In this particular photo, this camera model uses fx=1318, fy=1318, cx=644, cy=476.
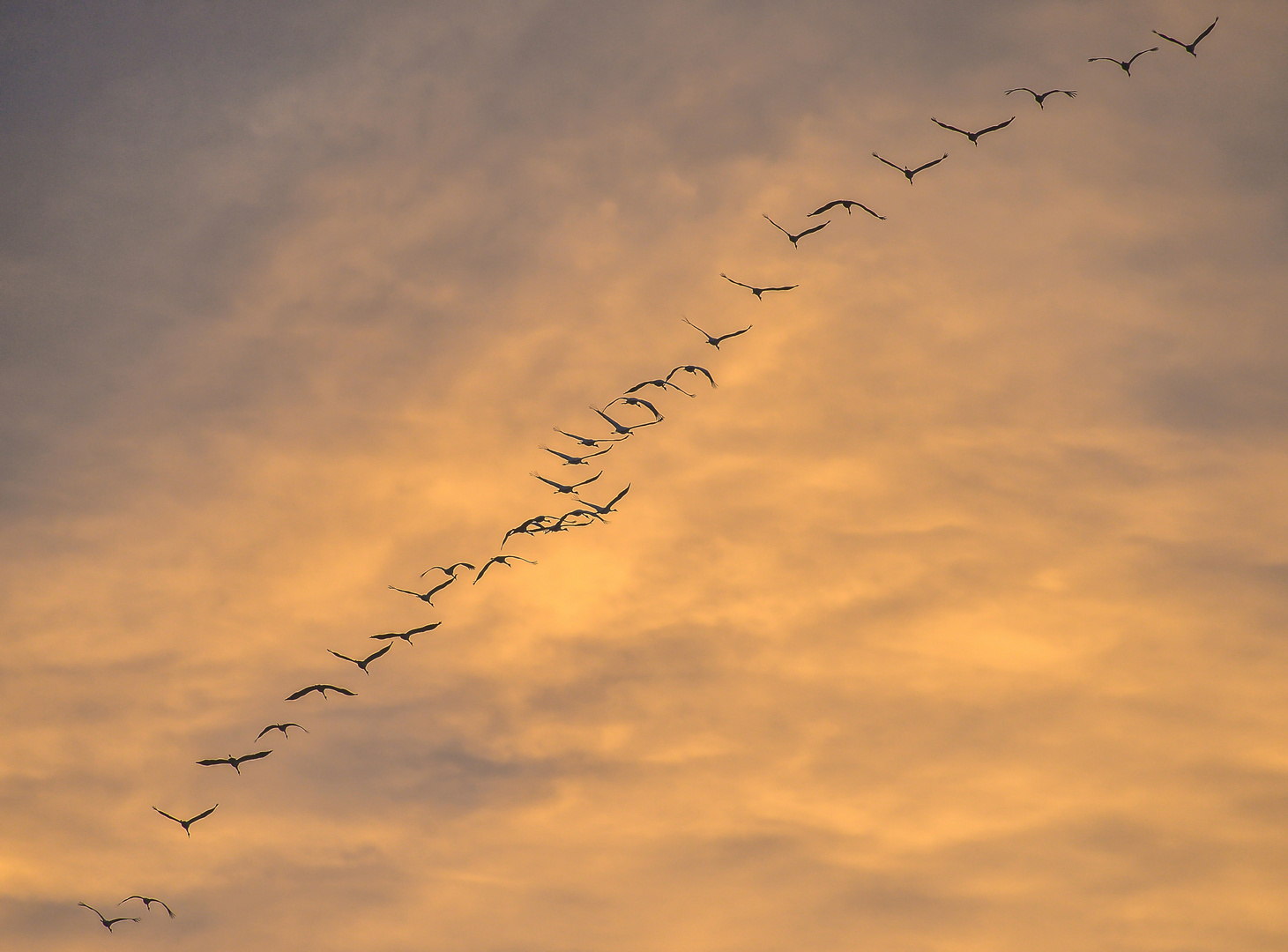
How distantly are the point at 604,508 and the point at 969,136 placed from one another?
3642cm

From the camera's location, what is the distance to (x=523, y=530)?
95.8m

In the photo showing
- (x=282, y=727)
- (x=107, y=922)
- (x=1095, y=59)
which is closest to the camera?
(x=1095, y=59)

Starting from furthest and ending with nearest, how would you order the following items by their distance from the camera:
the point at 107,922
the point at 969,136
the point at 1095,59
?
the point at 107,922 < the point at 969,136 < the point at 1095,59

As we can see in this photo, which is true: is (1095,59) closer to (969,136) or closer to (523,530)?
(969,136)

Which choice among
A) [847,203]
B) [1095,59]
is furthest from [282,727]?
[1095,59]

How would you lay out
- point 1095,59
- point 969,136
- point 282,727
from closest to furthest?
Result: 1. point 1095,59
2. point 969,136
3. point 282,727

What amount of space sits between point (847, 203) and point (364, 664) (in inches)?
1848

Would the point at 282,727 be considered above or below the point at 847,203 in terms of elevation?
below

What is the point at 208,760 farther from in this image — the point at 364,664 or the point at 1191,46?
the point at 1191,46

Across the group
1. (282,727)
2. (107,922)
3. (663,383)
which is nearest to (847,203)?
(663,383)

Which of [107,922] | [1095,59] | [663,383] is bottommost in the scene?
[107,922]

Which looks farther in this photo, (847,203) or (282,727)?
(282,727)

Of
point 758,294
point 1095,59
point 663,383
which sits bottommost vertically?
point 663,383

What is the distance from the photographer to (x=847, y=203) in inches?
3652
